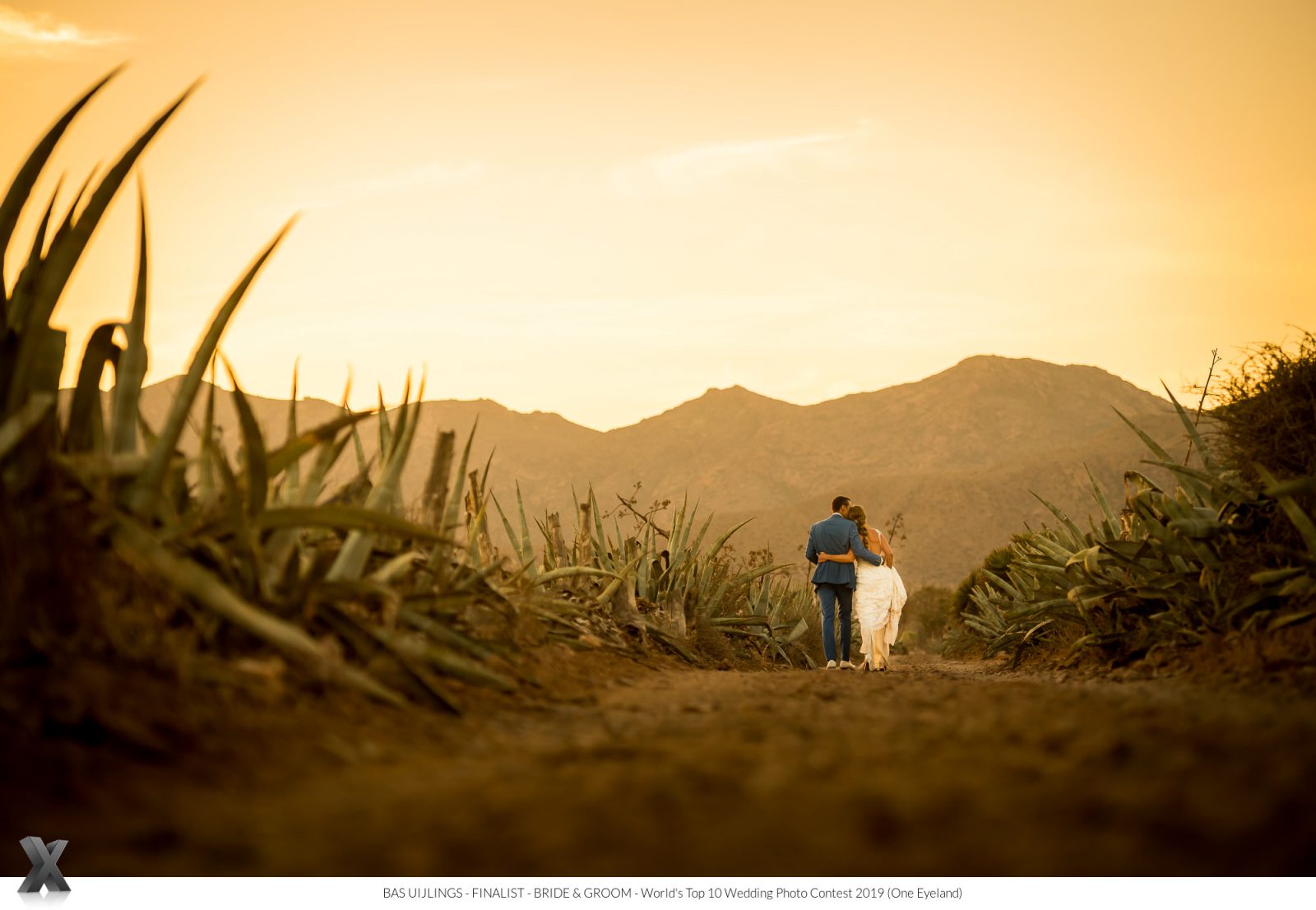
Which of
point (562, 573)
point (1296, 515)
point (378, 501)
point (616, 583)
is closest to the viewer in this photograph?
point (378, 501)

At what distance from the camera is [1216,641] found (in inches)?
256

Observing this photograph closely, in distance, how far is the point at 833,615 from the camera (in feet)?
37.9

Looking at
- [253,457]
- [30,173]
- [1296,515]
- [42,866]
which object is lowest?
[42,866]

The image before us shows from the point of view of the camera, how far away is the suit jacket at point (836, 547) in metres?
11.3

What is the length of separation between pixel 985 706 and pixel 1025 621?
770 cm

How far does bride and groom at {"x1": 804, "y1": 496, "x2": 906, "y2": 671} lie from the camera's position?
11.3 meters

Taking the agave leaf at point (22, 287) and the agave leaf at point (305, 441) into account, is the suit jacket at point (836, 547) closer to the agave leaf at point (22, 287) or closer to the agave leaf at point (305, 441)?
the agave leaf at point (305, 441)

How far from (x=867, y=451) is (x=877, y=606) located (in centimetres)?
7763

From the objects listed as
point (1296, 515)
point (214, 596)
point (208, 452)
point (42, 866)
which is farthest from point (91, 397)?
point (1296, 515)

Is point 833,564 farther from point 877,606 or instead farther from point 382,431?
point 382,431

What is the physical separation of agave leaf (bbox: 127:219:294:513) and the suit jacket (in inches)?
313

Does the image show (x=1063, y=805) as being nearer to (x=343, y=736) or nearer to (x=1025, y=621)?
(x=343, y=736)

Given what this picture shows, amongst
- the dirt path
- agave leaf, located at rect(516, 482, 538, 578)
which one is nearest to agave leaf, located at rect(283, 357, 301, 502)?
the dirt path

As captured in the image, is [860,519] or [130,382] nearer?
[130,382]
